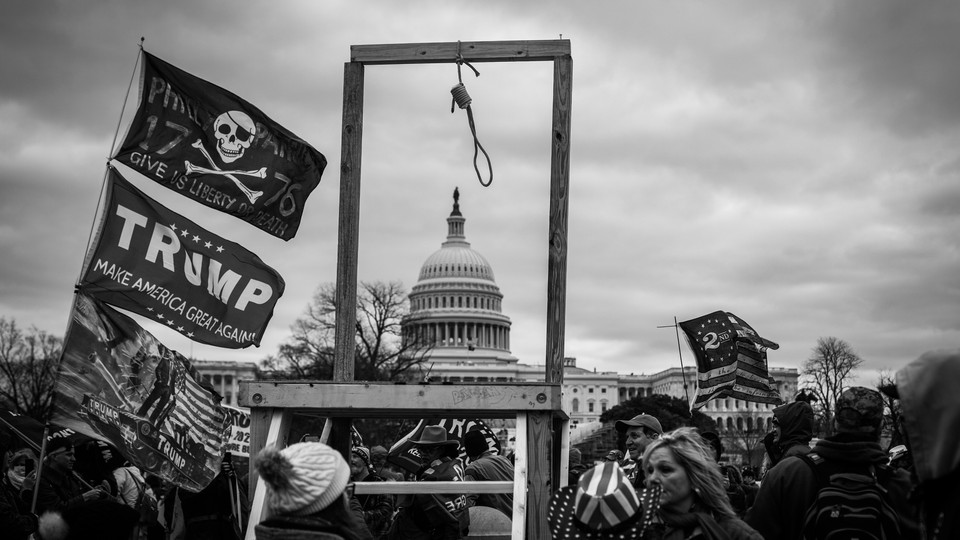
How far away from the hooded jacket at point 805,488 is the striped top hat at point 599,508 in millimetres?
1361

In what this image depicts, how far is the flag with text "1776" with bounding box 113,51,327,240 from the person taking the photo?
620cm

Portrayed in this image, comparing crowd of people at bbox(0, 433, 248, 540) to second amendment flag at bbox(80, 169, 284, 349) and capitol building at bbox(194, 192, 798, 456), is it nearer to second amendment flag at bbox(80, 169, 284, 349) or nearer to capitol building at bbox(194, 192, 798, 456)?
second amendment flag at bbox(80, 169, 284, 349)

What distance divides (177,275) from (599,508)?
142 inches

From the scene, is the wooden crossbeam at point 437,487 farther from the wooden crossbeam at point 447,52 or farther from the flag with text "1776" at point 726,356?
the flag with text "1776" at point 726,356

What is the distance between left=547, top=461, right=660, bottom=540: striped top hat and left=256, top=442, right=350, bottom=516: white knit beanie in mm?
701

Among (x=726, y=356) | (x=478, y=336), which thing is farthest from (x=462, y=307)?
(x=726, y=356)

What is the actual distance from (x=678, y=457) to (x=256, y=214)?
340 centimetres

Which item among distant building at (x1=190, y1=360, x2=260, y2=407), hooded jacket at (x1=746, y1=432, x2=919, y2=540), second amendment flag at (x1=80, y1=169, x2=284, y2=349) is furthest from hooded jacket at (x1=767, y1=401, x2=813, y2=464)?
distant building at (x1=190, y1=360, x2=260, y2=407)

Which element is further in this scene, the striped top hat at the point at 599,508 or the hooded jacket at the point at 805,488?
the hooded jacket at the point at 805,488

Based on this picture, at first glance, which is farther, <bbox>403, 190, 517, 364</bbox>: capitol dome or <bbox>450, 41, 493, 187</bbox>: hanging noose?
<bbox>403, 190, 517, 364</bbox>: capitol dome

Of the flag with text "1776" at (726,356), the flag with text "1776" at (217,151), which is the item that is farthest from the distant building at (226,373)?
the flag with text "1776" at (217,151)

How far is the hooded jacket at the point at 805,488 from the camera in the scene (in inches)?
171

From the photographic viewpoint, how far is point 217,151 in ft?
21.0

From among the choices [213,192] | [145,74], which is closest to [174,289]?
[213,192]
